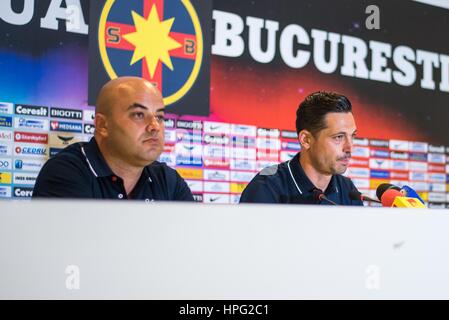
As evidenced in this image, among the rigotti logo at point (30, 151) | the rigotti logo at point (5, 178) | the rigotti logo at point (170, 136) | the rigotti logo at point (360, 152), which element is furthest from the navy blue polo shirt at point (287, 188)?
the rigotti logo at point (5, 178)

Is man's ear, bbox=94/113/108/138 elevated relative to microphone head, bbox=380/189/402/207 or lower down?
elevated

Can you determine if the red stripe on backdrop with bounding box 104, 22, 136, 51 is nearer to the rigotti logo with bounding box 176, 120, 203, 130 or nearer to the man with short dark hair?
the rigotti logo with bounding box 176, 120, 203, 130

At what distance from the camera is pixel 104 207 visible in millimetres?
2346

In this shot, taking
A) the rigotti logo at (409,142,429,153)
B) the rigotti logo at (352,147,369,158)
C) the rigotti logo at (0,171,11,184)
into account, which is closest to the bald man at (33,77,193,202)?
the rigotti logo at (0,171,11,184)

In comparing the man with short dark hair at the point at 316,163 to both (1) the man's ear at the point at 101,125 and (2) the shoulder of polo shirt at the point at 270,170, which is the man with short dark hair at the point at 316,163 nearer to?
(2) the shoulder of polo shirt at the point at 270,170

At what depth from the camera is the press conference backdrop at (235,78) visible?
2.34 meters

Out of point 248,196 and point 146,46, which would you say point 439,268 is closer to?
point 248,196

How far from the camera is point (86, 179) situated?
7.60 ft

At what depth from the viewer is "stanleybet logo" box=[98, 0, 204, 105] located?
2.49 metres

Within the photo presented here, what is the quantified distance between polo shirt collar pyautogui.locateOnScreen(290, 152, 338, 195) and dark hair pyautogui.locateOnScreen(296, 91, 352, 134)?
0.43ft

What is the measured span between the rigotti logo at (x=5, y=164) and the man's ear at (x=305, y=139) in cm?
121

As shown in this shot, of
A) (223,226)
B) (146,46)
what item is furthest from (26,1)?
(223,226)

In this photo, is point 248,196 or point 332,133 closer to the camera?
point 248,196

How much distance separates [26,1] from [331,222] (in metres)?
1.50
